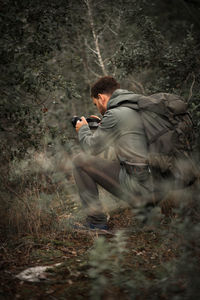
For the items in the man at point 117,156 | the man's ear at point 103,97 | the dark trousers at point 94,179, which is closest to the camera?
the man at point 117,156

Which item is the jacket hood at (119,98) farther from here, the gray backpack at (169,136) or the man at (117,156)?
the gray backpack at (169,136)

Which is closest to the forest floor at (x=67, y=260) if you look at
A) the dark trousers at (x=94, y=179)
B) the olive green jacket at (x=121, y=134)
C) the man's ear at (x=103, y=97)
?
the dark trousers at (x=94, y=179)

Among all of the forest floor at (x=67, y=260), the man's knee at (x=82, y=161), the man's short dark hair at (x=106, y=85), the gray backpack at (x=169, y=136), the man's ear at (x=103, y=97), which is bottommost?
the forest floor at (x=67, y=260)

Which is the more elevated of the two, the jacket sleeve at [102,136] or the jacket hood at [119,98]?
the jacket hood at [119,98]

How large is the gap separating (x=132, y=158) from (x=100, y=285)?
1591 millimetres

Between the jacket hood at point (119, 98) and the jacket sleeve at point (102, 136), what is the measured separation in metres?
0.14

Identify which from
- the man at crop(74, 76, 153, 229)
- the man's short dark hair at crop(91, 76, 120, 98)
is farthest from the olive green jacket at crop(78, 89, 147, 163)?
the man's short dark hair at crop(91, 76, 120, 98)

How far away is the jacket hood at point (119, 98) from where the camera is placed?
342 centimetres

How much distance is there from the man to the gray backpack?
0.15 meters

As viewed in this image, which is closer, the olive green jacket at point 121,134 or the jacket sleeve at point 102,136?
the olive green jacket at point 121,134

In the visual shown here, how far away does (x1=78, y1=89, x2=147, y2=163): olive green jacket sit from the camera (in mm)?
3297

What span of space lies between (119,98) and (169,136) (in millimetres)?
807

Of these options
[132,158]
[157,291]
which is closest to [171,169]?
[132,158]

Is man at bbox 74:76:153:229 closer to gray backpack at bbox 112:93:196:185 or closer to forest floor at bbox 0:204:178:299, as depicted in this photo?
gray backpack at bbox 112:93:196:185
